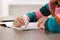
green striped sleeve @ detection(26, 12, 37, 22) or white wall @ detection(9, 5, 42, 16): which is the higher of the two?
green striped sleeve @ detection(26, 12, 37, 22)

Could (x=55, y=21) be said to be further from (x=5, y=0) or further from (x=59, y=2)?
(x=5, y=0)

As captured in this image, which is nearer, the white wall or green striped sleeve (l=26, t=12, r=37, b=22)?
green striped sleeve (l=26, t=12, r=37, b=22)

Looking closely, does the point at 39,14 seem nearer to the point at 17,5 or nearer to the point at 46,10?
the point at 46,10

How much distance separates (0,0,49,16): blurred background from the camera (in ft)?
8.07

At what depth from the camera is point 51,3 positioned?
2.59 ft

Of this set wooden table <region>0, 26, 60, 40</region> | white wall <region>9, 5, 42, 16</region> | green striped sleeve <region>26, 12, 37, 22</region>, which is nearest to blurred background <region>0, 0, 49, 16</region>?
white wall <region>9, 5, 42, 16</region>

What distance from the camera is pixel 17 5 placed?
2.49 meters

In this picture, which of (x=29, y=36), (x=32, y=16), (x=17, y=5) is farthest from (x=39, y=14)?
(x=17, y=5)

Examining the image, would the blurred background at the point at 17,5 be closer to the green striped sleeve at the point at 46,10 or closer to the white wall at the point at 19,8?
the white wall at the point at 19,8

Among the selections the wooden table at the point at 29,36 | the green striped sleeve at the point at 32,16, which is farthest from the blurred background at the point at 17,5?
the wooden table at the point at 29,36

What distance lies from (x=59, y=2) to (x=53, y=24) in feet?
0.33

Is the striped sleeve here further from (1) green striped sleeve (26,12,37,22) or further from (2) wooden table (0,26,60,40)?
(2) wooden table (0,26,60,40)

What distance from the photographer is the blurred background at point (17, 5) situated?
2461mm

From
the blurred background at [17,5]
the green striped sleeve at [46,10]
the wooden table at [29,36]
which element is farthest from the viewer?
the blurred background at [17,5]
